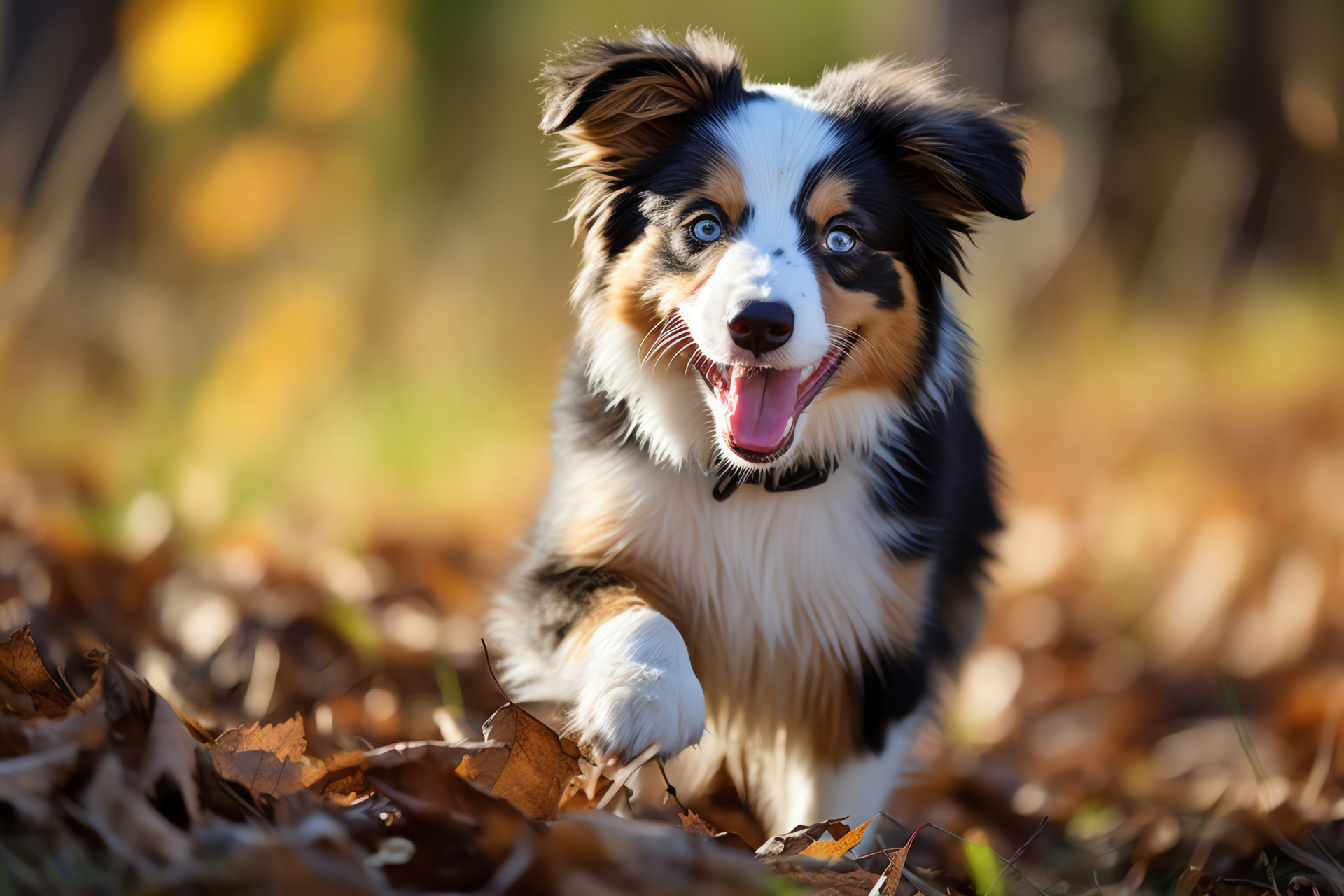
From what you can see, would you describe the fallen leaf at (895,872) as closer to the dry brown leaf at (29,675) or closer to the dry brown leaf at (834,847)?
the dry brown leaf at (834,847)

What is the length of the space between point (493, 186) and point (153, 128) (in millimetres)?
2825

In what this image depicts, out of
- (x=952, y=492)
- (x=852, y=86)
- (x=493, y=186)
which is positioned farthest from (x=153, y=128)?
(x=952, y=492)

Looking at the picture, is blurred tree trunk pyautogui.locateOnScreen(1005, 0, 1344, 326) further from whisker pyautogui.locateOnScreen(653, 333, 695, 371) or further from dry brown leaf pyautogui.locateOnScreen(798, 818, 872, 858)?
dry brown leaf pyautogui.locateOnScreen(798, 818, 872, 858)

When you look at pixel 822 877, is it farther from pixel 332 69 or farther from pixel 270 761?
pixel 332 69

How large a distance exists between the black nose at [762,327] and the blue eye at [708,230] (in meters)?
0.38

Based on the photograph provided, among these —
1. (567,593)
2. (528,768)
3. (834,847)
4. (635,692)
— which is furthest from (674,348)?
(834,847)

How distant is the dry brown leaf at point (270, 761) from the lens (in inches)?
70.7

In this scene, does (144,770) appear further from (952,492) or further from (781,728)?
(952,492)

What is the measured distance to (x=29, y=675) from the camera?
187 centimetres

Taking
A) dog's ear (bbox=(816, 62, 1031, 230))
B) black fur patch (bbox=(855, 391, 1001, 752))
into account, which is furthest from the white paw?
dog's ear (bbox=(816, 62, 1031, 230))

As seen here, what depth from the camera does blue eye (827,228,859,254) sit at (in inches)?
104

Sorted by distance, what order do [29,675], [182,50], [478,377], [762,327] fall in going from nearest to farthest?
1. [29,675]
2. [762,327]
3. [182,50]
4. [478,377]

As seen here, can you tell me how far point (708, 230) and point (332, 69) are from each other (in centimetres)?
522

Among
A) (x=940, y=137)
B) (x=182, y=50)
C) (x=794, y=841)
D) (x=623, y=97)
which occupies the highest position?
(x=182, y=50)
